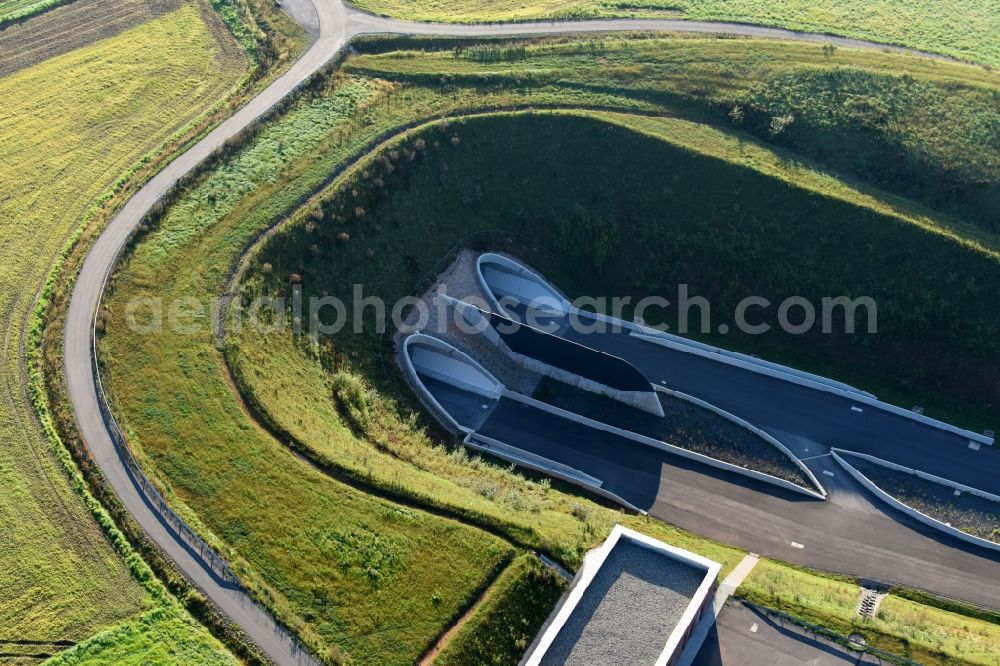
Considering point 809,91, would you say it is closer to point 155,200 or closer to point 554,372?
point 554,372

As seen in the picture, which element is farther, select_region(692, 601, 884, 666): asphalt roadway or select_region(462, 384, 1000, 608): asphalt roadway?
select_region(462, 384, 1000, 608): asphalt roadway

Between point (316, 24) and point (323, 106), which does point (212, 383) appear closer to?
point (323, 106)

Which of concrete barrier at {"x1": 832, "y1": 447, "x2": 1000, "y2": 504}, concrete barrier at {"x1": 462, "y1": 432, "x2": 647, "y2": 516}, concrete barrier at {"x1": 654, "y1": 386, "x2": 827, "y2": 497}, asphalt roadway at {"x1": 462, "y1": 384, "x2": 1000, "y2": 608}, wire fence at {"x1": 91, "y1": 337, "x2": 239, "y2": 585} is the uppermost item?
concrete barrier at {"x1": 832, "y1": 447, "x2": 1000, "y2": 504}

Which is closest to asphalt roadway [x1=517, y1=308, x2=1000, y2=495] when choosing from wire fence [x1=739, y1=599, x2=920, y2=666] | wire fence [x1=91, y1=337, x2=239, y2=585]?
wire fence [x1=739, y1=599, x2=920, y2=666]

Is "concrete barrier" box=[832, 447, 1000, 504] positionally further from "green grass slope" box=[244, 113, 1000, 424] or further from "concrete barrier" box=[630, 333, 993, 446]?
"green grass slope" box=[244, 113, 1000, 424]

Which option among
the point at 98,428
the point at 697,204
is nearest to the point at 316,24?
the point at 697,204

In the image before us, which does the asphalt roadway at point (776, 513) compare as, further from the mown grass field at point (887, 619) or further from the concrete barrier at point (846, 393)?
the concrete barrier at point (846, 393)
